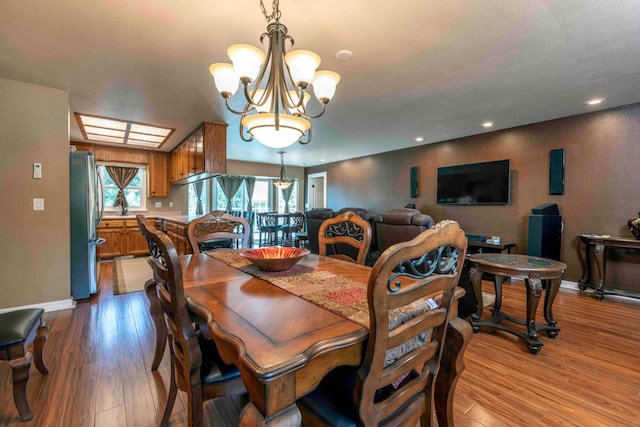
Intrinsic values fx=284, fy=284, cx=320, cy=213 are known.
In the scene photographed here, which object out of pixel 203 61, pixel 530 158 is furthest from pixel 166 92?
pixel 530 158

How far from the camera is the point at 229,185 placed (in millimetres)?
8094

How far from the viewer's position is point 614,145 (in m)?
3.66

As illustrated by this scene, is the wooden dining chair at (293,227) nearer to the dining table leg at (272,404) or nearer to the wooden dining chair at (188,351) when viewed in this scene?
the wooden dining chair at (188,351)

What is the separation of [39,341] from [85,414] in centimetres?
62

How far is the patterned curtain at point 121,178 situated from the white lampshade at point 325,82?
5959 mm

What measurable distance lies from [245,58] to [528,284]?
8.75 ft

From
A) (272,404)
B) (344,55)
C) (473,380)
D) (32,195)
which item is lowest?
(473,380)

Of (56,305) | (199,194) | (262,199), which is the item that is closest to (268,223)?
(199,194)

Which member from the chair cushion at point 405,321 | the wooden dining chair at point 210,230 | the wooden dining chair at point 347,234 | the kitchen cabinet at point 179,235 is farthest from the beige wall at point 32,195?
the chair cushion at point 405,321

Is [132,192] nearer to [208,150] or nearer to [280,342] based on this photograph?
[208,150]

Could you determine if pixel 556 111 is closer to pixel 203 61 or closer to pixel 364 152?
pixel 364 152

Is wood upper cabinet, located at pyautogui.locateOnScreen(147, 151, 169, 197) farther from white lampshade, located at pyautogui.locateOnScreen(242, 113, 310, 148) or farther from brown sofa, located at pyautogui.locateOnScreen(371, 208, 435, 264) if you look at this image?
white lampshade, located at pyautogui.locateOnScreen(242, 113, 310, 148)

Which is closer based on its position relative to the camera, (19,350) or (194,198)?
(19,350)

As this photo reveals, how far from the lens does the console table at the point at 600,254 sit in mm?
3369
